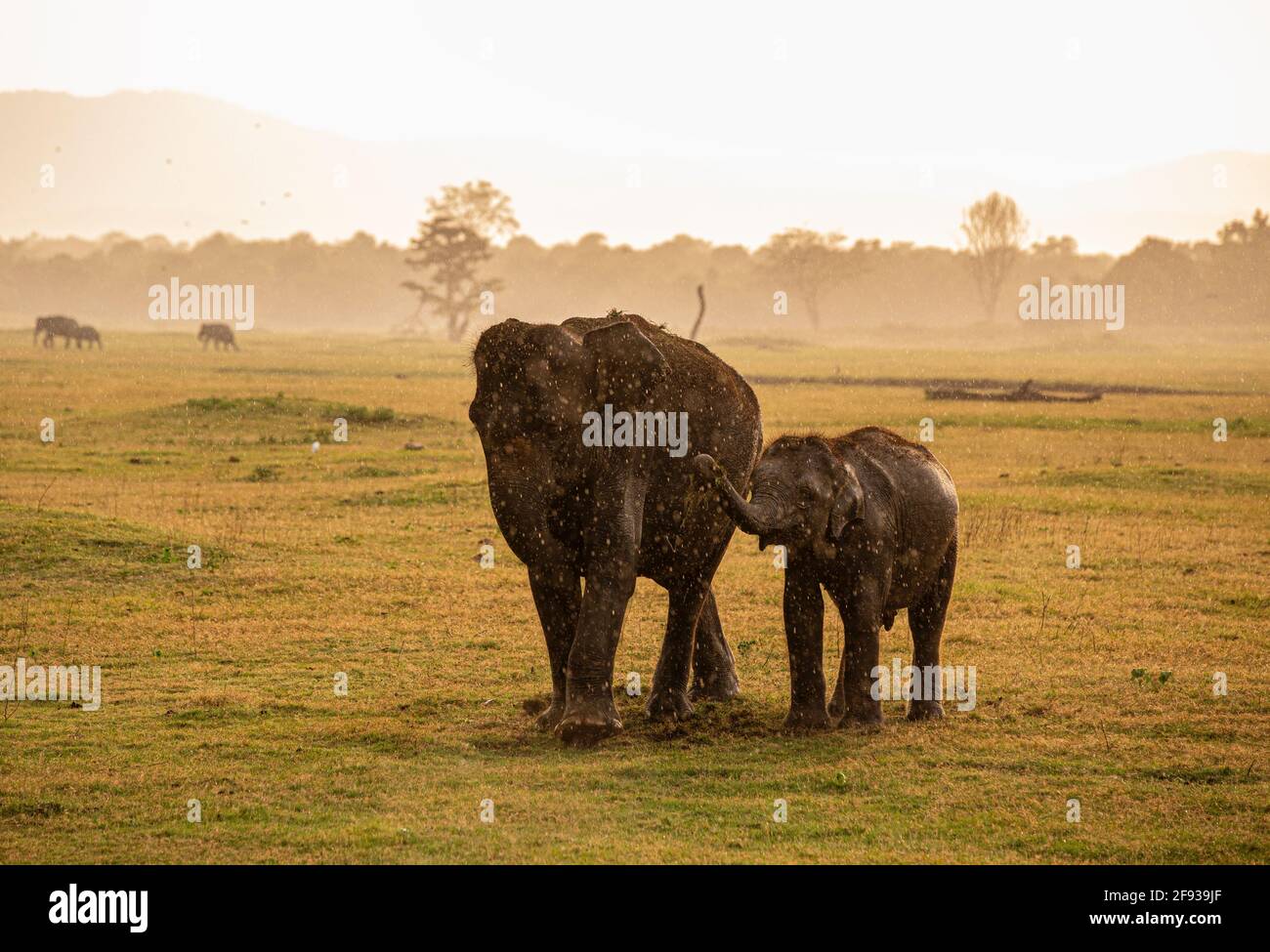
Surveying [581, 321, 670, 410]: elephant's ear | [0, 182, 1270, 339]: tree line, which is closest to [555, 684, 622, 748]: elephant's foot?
[581, 321, 670, 410]: elephant's ear

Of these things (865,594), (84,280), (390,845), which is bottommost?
(390,845)

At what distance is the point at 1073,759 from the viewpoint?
9.48 m

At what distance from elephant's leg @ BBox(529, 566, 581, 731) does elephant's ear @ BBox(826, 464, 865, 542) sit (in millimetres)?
1760

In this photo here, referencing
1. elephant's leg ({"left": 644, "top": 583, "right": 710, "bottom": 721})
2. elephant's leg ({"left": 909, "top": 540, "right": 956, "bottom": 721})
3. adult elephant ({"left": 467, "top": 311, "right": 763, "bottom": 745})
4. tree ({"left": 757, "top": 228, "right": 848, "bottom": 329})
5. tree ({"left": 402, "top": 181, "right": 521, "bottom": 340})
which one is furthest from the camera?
tree ({"left": 757, "top": 228, "right": 848, "bottom": 329})

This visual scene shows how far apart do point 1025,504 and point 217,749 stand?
47.0ft

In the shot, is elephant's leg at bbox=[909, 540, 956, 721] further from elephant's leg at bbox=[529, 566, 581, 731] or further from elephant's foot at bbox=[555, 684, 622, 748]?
elephant's leg at bbox=[529, 566, 581, 731]

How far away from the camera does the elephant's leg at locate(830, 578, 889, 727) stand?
32.5 ft

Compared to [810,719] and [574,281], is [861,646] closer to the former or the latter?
[810,719]

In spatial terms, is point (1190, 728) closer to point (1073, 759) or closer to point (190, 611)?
point (1073, 759)

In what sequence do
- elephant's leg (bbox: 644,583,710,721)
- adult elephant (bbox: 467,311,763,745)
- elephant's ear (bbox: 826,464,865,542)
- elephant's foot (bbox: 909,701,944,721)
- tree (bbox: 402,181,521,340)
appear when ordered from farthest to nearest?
tree (bbox: 402,181,521,340) → elephant's foot (bbox: 909,701,944,721) → elephant's leg (bbox: 644,583,710,721) → elephant's ear (bbox: 826,464,865,542) → adult elephant (bbox: 467,311,763,745)

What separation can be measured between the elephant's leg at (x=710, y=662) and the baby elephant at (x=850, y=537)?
101 cm

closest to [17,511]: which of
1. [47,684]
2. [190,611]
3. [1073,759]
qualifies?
[190,611]

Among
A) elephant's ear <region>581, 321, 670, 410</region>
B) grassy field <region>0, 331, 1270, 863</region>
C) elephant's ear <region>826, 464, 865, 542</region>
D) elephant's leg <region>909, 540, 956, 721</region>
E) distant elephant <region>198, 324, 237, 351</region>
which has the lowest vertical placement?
grassy field <region>0, 331, 1270, 863</region>

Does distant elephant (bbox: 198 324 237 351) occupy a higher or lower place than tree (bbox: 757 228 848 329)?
lower
